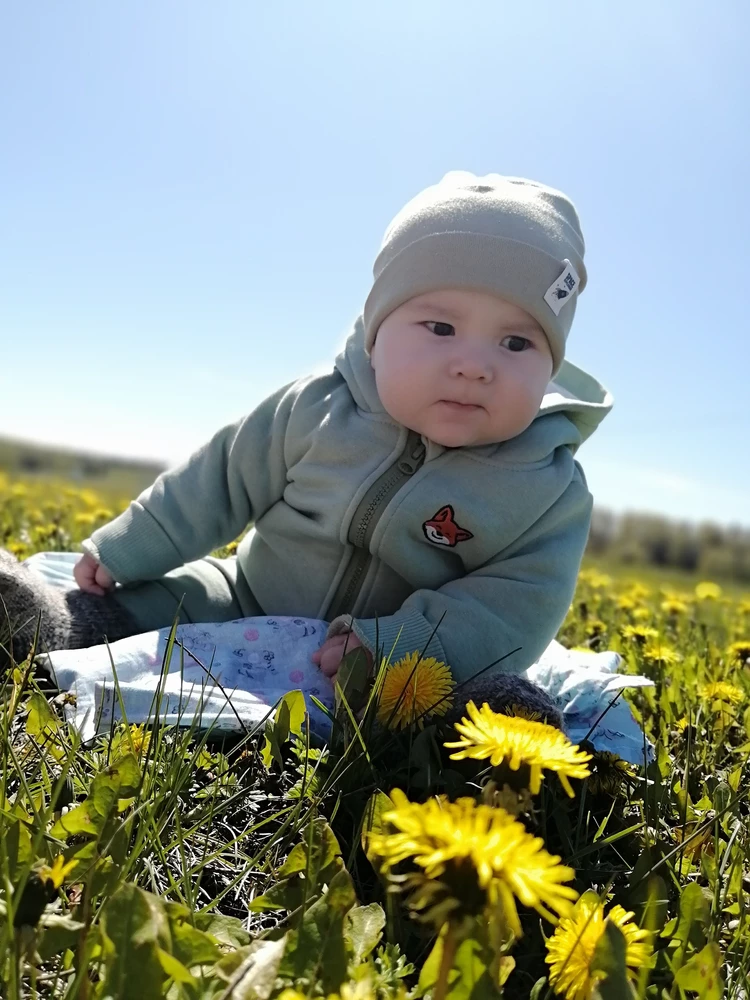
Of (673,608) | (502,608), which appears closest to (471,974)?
(502,608)

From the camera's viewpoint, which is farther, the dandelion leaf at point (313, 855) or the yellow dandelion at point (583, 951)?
the dandelion leaf at point (313, 855)

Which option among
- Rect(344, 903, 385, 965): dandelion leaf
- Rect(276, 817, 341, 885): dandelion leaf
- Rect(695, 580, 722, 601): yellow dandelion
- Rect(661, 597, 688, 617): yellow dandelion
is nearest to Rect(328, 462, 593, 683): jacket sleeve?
Rect(276, 817, 341, 885): dandelion leaf

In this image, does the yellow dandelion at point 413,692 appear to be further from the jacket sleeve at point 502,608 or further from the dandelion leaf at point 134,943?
the dandelion leaf at point 134,943

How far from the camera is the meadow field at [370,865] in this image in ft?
2.91

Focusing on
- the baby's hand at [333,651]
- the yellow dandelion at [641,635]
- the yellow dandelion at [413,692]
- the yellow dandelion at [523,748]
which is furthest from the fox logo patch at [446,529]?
the yellow dandelion at [523,748]

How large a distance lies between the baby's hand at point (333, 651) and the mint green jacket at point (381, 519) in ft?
0.15

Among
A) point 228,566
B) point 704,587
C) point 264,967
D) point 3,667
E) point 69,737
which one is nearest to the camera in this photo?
point 264,967

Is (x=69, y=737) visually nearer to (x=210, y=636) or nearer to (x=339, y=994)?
(x=210, y=636)

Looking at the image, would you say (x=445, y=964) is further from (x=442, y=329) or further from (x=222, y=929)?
(x=442, y=329)

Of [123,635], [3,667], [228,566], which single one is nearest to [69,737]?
[3,667]

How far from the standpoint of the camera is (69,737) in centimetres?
161

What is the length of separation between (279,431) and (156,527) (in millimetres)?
471

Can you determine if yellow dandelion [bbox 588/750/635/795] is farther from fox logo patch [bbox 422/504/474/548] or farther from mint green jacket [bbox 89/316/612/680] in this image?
fox logo patch [bbox 422/504/474/548]

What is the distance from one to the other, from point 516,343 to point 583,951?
146 centimetres
